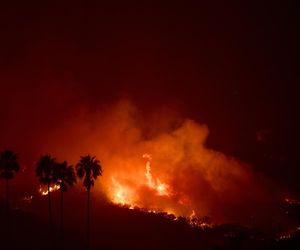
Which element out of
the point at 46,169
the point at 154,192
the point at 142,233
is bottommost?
the point at 142,233

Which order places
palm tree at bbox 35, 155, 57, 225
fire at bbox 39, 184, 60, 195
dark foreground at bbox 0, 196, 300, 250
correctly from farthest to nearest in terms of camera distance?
fire at bbox 39, 184, 60, 195 → dark foreground at bbox 0, 196, 300, 250 → palm tree at bbox 35, 155, 57, 225

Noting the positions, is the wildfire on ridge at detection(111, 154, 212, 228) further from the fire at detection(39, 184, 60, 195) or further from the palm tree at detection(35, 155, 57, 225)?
the palm tree at detection(35, 155, 57, 225)

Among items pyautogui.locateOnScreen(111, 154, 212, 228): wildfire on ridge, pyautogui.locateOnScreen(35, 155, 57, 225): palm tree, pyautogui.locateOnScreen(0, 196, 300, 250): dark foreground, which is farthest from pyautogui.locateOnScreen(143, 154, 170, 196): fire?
pyautogui.locateOnScreen(35, 155, 57, 225): palm tree

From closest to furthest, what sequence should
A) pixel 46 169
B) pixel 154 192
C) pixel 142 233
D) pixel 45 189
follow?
pixel 46 169 → pixel 142 233 → pixel 45 189 → pixel 154 192

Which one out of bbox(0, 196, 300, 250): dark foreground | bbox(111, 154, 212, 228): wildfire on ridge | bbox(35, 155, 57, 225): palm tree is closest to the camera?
bbox(35, 155, 57, 225): palm tree

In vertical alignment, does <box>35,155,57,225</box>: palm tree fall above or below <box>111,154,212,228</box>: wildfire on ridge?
above

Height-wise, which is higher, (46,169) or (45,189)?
(46,169)

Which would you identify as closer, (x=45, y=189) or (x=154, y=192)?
(x=45, y=189)

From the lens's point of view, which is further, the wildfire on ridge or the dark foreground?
the wildfire on ridge

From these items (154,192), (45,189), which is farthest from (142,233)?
(45,189)

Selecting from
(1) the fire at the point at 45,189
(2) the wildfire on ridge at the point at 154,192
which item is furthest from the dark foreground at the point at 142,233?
(1) the fire at the point at 45,189

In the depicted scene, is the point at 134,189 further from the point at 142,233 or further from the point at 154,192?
the point at 142,233

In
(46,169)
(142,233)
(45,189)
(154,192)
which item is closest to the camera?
(46,169)

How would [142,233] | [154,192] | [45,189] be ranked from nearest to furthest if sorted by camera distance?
[142,233], [45,189], [154,192]
